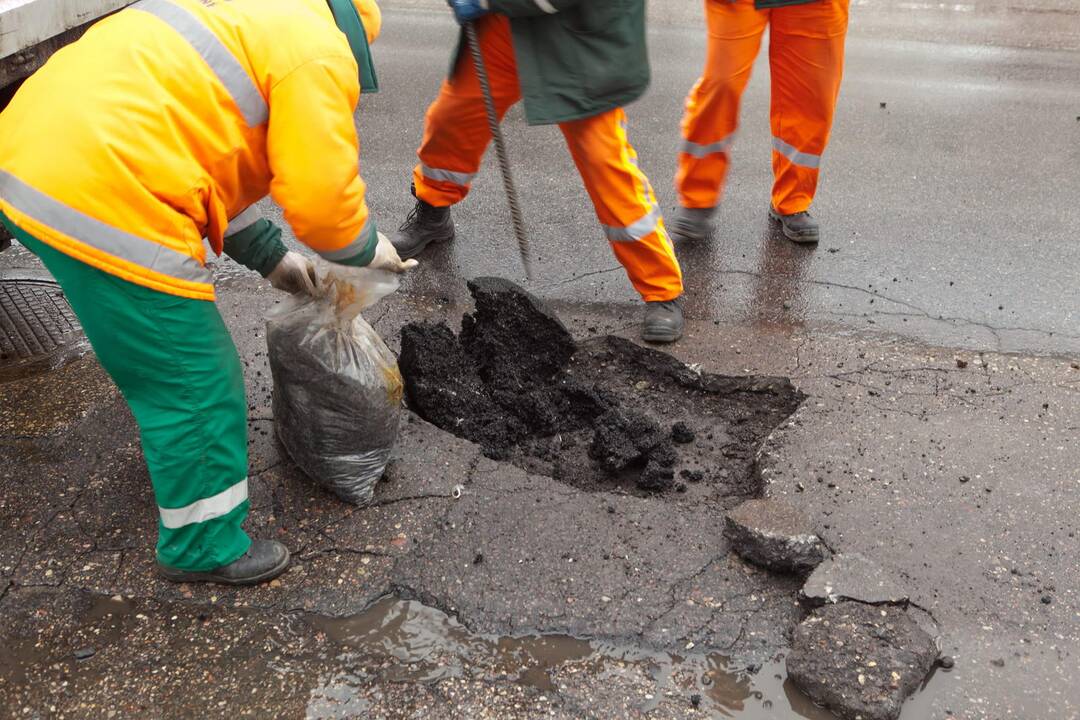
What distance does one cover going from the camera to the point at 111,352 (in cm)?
217

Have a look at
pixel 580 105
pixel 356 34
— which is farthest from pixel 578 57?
pixel 356 34

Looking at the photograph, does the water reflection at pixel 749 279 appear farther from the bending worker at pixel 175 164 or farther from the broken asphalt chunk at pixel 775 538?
the bending worker at pixel 175 164

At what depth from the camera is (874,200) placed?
15.4 feet

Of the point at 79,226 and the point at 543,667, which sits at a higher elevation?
the point at 79,226

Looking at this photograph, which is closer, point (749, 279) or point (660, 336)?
point (660, 336)

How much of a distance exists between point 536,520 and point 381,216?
239cm

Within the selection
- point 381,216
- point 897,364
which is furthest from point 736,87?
point 381,216

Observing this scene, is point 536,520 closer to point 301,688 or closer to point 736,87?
point 301,688

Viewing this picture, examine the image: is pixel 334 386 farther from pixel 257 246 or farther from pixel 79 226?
pixel 79 226

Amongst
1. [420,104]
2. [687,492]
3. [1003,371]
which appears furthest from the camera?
[420,104]

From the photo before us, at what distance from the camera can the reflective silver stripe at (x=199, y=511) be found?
2379 millimetres

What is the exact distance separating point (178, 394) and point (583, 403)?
140 centimetres

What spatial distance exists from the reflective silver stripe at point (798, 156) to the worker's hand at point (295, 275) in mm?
2397

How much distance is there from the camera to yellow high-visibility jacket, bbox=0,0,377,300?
77.0 inches
